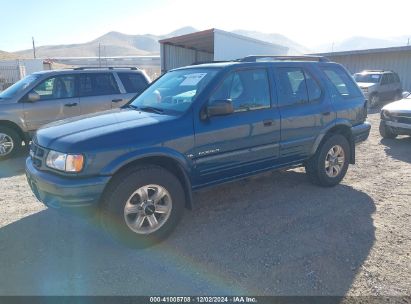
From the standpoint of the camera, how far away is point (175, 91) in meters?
4.24

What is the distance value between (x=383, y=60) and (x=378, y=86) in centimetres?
801

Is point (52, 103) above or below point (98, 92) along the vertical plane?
below

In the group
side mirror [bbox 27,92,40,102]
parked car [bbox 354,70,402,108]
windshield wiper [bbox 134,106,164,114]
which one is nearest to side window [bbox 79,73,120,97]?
side mirror [bbox 27,92,40,102]

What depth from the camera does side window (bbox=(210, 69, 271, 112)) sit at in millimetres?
4008

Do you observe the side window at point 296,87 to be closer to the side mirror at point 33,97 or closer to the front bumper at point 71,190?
→ the front bumper at point 71,190

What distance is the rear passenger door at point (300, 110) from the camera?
450 centimetres

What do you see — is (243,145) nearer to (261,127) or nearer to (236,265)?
(261,127)

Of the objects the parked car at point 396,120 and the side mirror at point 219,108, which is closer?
the side mirror at point 219,108

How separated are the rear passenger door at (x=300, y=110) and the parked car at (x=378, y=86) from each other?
12069 millimetres

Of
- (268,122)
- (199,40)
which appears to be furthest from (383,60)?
(268,122)

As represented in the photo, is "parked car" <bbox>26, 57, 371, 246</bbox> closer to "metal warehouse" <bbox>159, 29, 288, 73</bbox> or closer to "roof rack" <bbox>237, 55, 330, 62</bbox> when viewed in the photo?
"roof rack" <bbox>237, 55, 330, 62</bbox>

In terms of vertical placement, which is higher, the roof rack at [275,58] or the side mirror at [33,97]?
the roof rack at [275,58]

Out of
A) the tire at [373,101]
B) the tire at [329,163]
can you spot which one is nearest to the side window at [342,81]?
the tire at [329,163]

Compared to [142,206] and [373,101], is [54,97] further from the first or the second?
[373,101]
